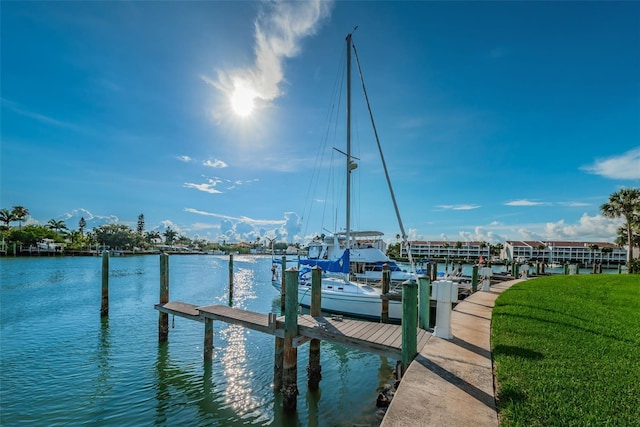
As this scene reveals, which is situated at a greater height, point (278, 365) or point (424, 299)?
point (424, 299)

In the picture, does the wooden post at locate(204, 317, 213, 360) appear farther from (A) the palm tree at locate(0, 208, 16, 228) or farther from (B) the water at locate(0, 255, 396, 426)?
(A) the palm tree at locate(0, 208, 16, 228)

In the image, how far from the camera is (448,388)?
14.2ft

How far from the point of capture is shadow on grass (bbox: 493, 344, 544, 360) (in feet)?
18.2

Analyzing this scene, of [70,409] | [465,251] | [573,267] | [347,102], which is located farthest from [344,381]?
[465,251]

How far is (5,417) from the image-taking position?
6828mm

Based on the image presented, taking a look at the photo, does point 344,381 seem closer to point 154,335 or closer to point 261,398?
point 261,398

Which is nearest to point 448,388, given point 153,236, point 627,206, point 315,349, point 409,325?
point 409,325

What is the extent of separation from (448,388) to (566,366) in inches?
92.1

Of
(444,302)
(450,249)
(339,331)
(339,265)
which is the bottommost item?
(450,249)

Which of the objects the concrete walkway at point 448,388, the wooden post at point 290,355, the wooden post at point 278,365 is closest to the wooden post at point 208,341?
the wooden post at point 278,365

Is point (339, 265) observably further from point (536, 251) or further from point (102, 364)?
point (536, 251)

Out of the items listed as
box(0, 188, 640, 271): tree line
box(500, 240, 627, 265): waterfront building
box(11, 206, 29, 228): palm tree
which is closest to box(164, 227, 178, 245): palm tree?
box(0, 188, 640, 271): tree line

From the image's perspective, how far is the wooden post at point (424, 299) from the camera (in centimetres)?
706

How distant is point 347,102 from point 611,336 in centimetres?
1535
